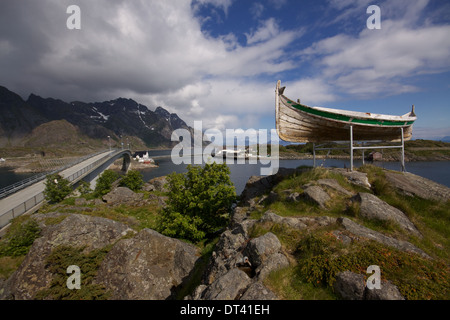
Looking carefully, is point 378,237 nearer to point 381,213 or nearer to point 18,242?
point 381,213

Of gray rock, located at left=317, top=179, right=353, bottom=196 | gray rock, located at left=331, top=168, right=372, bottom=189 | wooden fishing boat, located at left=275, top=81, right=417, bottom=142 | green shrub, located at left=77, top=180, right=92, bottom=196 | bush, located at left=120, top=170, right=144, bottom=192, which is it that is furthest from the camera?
bush, located at left=120, top=170, right=144, bottom=192

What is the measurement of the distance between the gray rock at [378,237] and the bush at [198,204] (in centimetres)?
1212

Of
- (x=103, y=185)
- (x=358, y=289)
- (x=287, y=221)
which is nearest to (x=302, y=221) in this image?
(x=287, y=221)

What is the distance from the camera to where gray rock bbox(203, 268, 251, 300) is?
17.9 ft

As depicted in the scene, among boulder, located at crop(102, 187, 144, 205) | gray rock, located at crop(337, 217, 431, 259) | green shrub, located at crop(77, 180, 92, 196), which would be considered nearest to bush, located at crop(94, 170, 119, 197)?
green shrub, located at crop(77, 180, 92, 196)

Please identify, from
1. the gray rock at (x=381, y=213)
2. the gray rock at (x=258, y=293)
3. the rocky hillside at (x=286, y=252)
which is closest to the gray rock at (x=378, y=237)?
the rocky hillside at (x=286, y=252)

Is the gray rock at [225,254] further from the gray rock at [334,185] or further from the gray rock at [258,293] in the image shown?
the gray rock at [334,185]

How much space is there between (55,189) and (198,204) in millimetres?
24568

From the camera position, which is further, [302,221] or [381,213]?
[381,213]

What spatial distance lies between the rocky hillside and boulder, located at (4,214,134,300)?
55 mm

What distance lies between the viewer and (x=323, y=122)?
15148 millimetres

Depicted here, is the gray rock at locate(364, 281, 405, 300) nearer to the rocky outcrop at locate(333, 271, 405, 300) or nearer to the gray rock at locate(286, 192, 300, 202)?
the rocky outcrop at locate(333, 271, 405, 300)

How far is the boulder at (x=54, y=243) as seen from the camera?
1009cm
